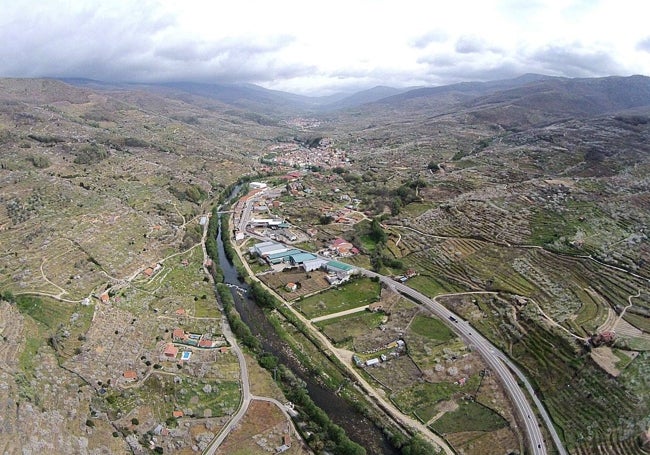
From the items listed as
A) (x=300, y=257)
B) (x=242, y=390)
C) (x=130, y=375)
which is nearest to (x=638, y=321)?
(x=242, y=390)

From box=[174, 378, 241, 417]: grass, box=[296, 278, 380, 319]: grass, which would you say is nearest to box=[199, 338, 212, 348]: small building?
box=[174, 378, 241, 417]: grass

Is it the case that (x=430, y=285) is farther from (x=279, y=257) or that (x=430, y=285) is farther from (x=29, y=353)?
(x=29, y=353)

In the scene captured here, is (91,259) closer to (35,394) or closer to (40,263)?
(40,263)

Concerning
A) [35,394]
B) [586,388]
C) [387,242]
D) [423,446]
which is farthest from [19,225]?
[586,388]

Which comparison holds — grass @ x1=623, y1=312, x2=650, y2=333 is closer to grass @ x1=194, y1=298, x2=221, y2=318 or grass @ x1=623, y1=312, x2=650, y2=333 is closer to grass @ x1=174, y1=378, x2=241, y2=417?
grass @ x1=174, y1=378, x2=241, y2=417

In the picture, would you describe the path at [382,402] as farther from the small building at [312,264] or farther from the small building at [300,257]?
the small building at [300,257]

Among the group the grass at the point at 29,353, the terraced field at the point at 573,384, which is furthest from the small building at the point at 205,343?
the terraced field at the point at 573,384
